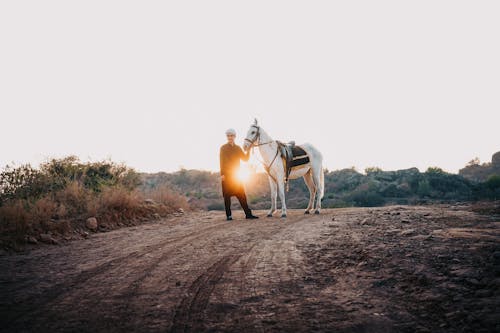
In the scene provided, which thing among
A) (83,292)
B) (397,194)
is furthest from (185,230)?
(397,194)

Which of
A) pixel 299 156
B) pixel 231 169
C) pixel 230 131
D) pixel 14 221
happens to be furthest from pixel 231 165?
pixel 14 221

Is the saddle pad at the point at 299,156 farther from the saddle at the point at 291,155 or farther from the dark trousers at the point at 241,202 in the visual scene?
the dark trousers at the point at 241,202

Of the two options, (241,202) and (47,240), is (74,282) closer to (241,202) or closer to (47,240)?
(47,240)

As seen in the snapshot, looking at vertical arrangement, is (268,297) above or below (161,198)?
below

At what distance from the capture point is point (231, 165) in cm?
928

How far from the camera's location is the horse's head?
9.22 metres

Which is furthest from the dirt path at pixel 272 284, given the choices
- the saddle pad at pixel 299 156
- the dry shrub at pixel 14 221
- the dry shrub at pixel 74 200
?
the saddle pad at pixel 299 156

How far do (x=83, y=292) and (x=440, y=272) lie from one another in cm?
391

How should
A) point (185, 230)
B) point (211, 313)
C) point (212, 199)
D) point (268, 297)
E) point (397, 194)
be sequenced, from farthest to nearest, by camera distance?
point (212, 199) → point (397, 194) → point (185, 230) → point (268, 297) → point (211, 313)

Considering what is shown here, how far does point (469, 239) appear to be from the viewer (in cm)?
411

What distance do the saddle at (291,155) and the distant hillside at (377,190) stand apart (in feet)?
26.4

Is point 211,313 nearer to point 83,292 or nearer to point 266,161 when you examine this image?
point 83,292

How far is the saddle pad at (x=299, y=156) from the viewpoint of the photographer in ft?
33.0

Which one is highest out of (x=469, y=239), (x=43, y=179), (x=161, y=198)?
(x=43, y=179)
